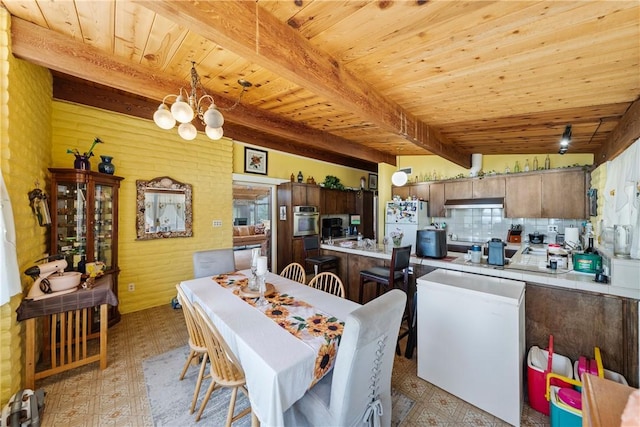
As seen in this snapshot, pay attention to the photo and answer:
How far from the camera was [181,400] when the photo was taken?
1.92 m

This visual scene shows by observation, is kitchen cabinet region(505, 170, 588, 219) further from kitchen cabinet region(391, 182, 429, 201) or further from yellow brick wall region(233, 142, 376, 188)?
yellow brick wall region(233, 142, 376, 188)

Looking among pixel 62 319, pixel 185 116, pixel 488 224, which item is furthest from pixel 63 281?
pixel 488 224

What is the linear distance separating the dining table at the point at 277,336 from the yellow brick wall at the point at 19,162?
1199mm

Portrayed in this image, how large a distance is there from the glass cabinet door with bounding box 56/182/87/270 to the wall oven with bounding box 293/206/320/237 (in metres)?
3.16

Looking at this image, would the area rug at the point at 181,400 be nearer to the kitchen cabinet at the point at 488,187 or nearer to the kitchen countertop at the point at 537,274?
the kitchen countertop at the point at 537,274

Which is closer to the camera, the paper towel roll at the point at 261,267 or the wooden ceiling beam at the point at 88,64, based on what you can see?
the wooden ceiling beam at the point at 88,64

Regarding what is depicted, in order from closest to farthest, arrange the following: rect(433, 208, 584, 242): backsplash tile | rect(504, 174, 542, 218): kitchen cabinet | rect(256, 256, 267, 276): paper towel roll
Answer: rect(256, 256, 267, 276): paper towel roll < rect(504, 174, 542, 218): kitchen cabinet < rect(433, 208, 584, 242): backsplash tile

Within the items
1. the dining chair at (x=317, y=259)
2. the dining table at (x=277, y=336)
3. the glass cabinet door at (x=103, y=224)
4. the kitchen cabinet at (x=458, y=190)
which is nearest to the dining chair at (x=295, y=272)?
the dining chair at (x=317, y=259)

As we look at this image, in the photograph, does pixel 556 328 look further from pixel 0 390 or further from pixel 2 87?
pixel 2 87

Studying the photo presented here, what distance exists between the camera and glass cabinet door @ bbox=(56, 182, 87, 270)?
276cm

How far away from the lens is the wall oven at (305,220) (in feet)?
16.9

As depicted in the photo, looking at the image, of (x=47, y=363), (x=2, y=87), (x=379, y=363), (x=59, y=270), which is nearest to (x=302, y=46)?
(x=379, y=363)

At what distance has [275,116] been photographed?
333 cm

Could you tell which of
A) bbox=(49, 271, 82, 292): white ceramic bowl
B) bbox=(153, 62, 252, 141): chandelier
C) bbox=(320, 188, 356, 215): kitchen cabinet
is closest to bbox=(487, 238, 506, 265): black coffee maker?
bbox=(153, 62, 252, 141): chandelier
